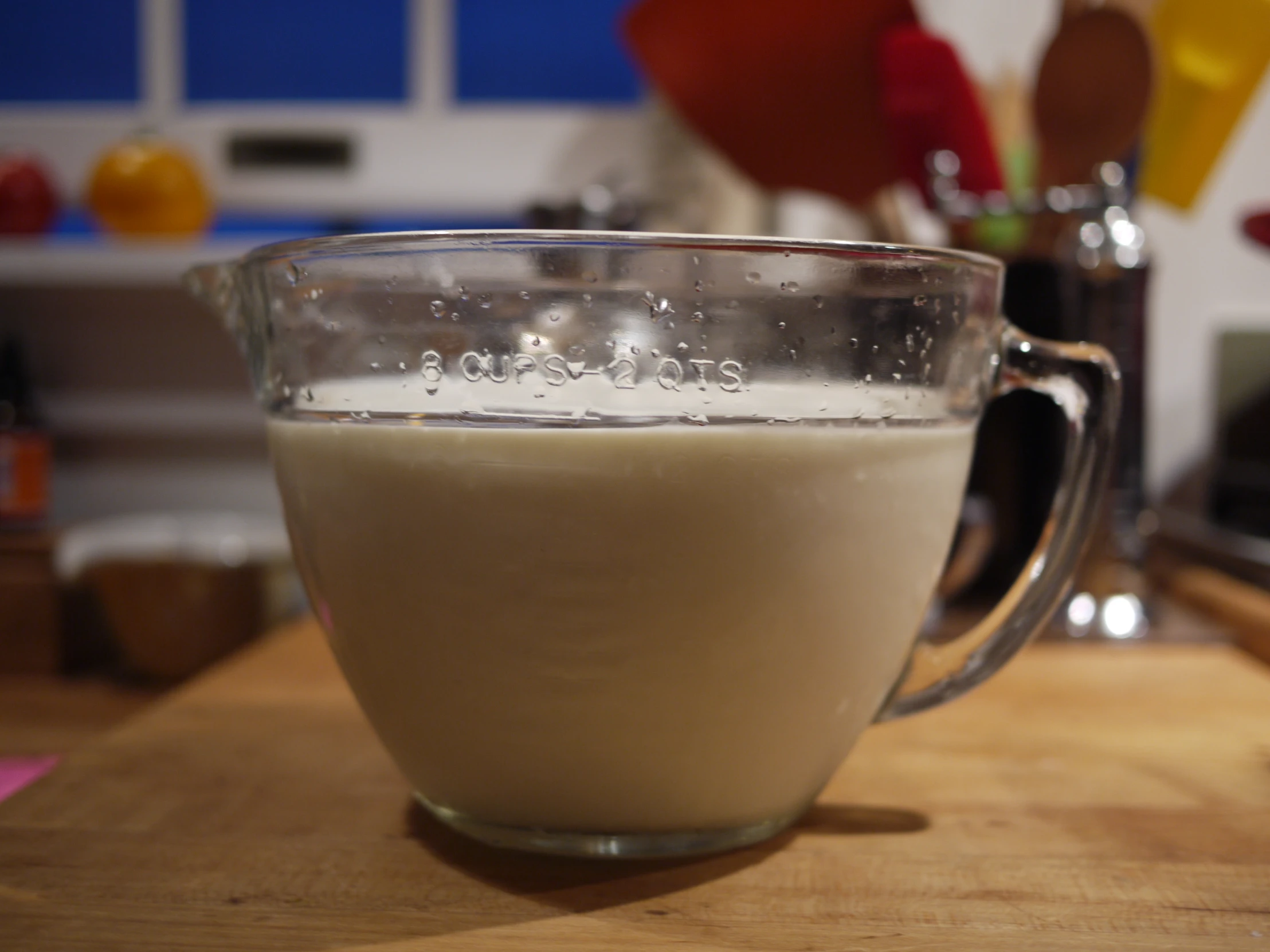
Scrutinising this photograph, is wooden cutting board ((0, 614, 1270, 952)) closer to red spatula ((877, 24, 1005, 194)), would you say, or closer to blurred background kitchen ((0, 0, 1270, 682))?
blurred background kitchen ((0, 0, 1270, 682))

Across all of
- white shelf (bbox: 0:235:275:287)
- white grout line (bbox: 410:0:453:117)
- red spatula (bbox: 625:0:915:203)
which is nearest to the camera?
red spatula (bbox: 625:0:915:203)

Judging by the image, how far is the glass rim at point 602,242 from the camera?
337 millimetres

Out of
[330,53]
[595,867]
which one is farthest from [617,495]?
[330,53]

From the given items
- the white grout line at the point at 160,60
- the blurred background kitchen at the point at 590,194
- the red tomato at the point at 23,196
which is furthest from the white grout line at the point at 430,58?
the red tomato at the point at 23,196

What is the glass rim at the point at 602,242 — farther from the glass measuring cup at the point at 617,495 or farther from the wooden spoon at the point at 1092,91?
the wooden spoon at the point at 1092,91

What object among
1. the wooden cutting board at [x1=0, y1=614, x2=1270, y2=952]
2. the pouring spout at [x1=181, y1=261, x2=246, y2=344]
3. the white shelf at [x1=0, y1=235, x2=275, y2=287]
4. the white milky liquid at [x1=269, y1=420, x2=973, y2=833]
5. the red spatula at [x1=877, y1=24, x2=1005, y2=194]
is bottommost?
the wooden cutting board at [x1=0, y1=614, x2=1270, y2=952]

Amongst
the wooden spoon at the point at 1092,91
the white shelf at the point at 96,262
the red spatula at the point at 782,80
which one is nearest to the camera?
the wooden spoon at the point at 1092,91

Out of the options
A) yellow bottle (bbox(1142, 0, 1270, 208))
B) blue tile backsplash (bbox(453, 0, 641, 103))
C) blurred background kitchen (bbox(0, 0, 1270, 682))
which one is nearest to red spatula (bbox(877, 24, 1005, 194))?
blurred background kitchen (bbox(0, 0, 1270, 682))

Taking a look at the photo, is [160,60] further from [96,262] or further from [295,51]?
[96,262]

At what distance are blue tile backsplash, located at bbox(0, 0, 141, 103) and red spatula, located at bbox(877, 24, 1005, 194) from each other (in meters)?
1.20

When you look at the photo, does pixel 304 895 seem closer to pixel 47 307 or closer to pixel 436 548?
pixel 436 548

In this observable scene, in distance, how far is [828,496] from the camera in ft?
1.19

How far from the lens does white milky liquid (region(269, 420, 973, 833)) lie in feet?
1.13

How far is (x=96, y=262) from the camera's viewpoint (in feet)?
4.45
